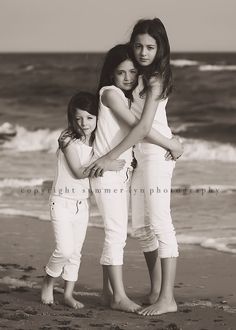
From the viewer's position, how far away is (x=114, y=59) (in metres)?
4.14

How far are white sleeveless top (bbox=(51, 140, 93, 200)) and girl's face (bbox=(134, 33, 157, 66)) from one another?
52 centimetres

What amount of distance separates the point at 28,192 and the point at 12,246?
118 inches

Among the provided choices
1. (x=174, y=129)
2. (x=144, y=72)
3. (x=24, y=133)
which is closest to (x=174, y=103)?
(x=174, y=129)

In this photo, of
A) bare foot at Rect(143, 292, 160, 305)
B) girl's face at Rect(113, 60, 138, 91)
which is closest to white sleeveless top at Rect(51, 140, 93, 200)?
girl's face at Rect(113, 60, 138, 91)

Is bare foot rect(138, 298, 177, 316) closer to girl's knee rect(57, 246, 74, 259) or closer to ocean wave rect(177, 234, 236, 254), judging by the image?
girl's knee rect(57, 246, 74, 259)

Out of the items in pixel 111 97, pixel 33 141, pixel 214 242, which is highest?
pixel 111 97

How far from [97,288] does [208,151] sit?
920 centimetres

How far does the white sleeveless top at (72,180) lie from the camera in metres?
4.24

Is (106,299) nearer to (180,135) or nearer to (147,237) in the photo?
(147,237)

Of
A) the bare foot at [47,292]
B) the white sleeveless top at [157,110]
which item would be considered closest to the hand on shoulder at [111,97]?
the white sleeveless top at [157,110]

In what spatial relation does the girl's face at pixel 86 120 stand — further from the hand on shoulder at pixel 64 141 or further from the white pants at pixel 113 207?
the white pants at pixel 113 207

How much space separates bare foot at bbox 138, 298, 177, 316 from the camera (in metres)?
4.12

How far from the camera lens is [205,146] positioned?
14453 mm

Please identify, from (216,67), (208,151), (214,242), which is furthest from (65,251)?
(216,67)
